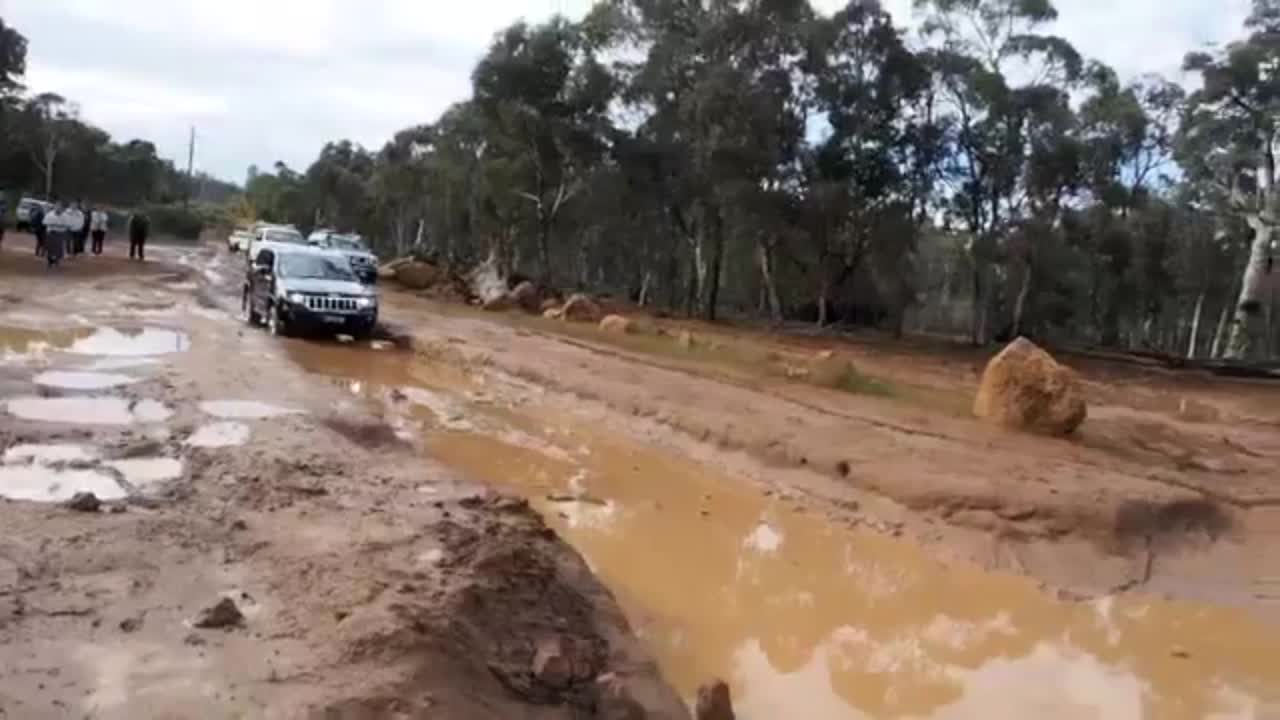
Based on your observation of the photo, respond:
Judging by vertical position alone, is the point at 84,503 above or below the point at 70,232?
below

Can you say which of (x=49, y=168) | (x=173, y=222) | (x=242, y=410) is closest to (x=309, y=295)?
(x=242, y=410)

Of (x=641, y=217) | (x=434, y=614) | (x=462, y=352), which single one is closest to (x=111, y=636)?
(x=434, y=614)

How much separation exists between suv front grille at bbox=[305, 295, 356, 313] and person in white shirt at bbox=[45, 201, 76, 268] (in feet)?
42.8

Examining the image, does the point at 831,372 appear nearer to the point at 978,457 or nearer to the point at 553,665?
the point at 978,457

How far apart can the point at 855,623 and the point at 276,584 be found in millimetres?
3811

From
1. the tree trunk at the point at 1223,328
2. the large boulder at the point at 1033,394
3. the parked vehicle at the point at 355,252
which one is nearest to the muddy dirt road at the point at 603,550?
the large boulder at the point at 1033,394

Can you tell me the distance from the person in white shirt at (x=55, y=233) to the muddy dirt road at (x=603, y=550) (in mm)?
14011

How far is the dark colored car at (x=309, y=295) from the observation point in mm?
18797

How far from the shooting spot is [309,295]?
18.8m

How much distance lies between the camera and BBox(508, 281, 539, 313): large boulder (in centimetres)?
3084

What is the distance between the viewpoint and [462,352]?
19328 millimetres

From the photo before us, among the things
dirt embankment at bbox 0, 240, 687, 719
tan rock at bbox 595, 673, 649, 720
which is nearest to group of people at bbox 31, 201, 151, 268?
dirt embankment at bbox 0, 240, 687, 719

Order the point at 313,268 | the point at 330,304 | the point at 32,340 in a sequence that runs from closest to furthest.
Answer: the point at 32,340
the point at 330,304
the point at 313,268

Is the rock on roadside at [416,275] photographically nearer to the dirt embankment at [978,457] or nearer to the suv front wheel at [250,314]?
the suv front wheel at [250,314]
